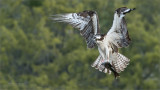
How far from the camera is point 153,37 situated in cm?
4756

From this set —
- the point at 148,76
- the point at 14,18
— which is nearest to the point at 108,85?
the point at 148,76

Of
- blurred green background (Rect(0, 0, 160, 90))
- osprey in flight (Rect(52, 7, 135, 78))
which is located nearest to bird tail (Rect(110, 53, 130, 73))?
osprey in flight (Rect(52, 7, 135, 78))

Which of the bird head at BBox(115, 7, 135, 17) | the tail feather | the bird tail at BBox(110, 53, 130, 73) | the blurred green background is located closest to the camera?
the bird head at BBox(115, 7, 135, 17)

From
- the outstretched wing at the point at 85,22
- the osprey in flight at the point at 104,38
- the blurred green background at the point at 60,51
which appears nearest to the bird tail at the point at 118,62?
the osprey in flight at the point at 104,38

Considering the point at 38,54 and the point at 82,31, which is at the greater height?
the point at 82,31

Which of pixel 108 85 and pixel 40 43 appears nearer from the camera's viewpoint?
pixel 108 85

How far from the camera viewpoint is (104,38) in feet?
55.3

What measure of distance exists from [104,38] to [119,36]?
34 centimetres

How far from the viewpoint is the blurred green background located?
4225 cm

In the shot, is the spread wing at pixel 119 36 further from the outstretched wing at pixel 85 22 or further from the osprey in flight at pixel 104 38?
the outstretched wing at pixel 85 22

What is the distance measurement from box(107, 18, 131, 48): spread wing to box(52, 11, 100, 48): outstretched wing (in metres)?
0.37

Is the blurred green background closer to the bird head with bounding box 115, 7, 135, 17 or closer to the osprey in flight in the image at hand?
the osprey in flight

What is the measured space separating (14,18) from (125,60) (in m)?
37.4

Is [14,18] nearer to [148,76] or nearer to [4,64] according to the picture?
[4,64]
